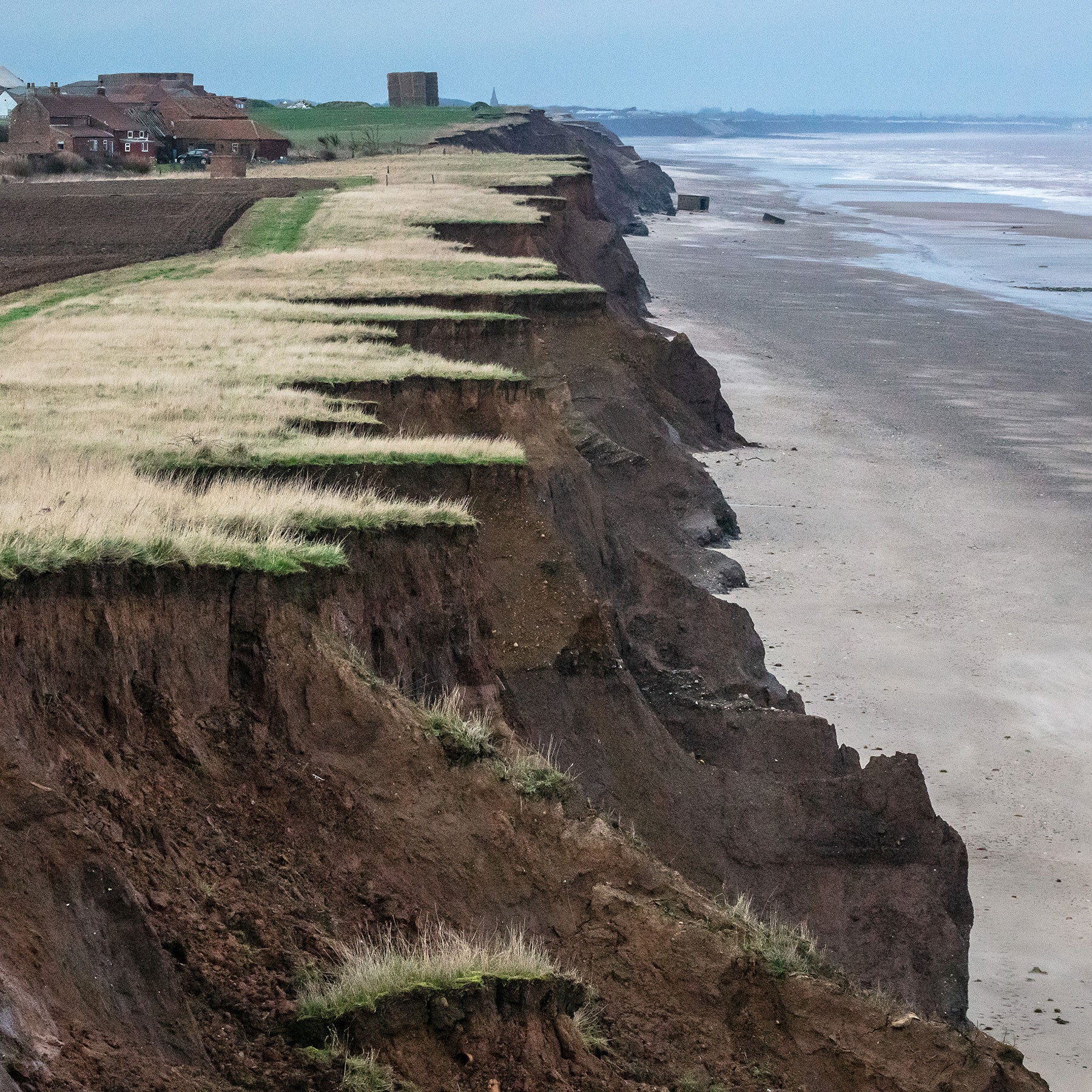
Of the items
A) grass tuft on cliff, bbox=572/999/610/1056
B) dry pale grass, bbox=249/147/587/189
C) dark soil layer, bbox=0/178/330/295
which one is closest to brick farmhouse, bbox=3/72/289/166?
dry pale grass, bbox=249/147/587/189

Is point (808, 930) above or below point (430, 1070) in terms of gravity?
below

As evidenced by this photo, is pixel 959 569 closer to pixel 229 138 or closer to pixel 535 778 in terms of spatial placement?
pixel 535 778

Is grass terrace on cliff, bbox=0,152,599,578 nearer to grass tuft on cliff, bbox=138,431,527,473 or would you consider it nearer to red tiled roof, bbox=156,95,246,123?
grass tuft on cliff, bbox=138,431,527,473

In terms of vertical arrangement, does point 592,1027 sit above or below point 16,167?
below

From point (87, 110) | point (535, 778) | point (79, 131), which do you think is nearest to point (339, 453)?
point (535, 778)

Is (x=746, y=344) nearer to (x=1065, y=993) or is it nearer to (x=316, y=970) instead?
(x=1065, y=993)

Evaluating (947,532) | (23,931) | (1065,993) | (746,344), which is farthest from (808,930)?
(746,344)
